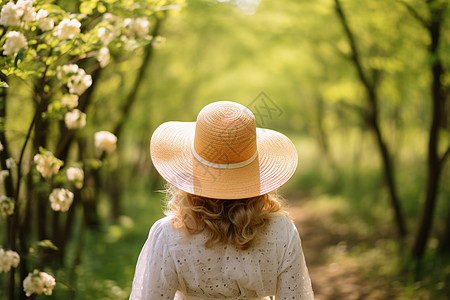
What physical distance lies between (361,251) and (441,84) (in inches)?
121

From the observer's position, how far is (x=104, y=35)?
2475 millimetres

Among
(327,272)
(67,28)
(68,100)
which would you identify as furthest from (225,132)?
(327,272)

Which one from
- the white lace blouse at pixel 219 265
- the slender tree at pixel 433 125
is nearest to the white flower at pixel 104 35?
the white lace blouse at pixel 219 265

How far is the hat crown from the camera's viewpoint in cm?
175

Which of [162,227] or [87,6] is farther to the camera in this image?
[87,6]

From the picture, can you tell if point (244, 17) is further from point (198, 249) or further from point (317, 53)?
point (198, 249)

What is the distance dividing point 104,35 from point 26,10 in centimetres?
49

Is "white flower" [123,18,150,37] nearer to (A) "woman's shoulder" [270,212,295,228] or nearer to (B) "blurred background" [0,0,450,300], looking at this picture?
(B) "blurred background" [0,0,450,300]

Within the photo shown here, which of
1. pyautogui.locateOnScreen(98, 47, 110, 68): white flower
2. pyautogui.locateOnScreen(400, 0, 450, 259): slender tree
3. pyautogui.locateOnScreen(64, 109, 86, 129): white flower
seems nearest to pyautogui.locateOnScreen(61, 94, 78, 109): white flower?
pyautogui.locateOnScreen(64, 109, 86, 129): white flower

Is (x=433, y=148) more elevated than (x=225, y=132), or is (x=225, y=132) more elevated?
(x=225, y=132)

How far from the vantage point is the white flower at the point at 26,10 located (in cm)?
202

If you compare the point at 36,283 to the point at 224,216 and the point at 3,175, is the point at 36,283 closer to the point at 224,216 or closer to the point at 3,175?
the point at 3,175

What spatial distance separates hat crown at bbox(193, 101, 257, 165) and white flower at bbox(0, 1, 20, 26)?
102 centimetres

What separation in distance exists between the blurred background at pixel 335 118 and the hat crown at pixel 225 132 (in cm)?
59
